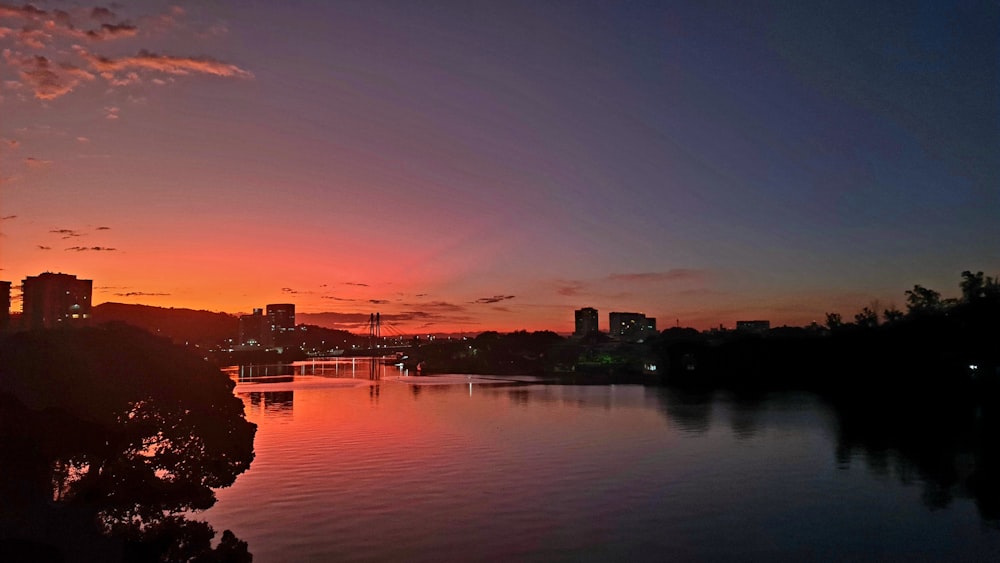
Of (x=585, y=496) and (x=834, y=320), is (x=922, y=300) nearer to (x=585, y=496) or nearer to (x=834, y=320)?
(x=834, y=320)

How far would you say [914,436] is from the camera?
195 ft

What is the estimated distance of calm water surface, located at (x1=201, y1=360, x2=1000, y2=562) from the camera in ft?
95.6

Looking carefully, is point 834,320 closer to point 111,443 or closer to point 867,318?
point 867,318

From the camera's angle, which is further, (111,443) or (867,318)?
(867,318)

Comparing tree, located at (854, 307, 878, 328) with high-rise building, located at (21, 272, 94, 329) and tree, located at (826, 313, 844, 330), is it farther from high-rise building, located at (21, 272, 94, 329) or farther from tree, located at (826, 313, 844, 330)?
high-rise building, located at (21, 272, 94, 329)

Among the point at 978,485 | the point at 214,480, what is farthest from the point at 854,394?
the point at 214,480

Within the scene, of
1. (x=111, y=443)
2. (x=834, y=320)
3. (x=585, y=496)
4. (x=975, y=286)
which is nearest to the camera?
(x=111, y=443)

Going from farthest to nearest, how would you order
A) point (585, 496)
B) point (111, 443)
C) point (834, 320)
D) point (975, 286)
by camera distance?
1. point (834, 320)
2. point (975, 286)
3. point (585, 496)
4. point (111, 443)

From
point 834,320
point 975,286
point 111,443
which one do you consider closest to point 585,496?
point 111,443

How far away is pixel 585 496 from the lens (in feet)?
126

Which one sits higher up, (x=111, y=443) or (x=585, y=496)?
(x=111, y=443)

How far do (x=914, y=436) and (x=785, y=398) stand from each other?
37932 millimetres

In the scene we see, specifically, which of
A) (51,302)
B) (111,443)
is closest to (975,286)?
(111,443)

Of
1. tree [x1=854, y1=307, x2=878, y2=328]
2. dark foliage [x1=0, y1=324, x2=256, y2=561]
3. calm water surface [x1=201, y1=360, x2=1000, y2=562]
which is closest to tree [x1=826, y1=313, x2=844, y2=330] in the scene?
tree [x1=854, y1=307, x2=878, y2=328]
